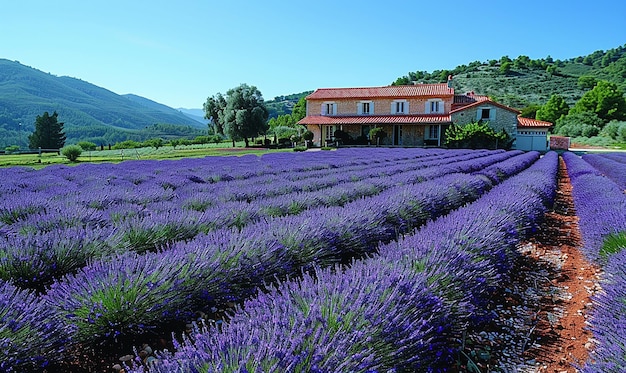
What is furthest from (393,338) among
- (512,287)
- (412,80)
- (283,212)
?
(412,80)

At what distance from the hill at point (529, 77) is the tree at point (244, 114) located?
59.8 meters

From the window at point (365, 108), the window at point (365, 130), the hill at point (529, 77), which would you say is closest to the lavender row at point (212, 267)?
the window at point (365, 130)

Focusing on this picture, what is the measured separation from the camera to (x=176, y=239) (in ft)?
12.5

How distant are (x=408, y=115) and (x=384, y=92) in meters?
3.16

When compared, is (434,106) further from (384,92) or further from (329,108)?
(329,108)

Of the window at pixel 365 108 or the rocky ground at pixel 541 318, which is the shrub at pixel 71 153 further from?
the window at pixel 365 108

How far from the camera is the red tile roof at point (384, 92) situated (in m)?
33.5

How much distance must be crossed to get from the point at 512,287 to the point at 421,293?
6.55ft

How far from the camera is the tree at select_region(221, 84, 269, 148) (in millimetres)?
38469

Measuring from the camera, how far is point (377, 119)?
33500 millimetres

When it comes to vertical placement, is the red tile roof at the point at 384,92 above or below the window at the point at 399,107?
above

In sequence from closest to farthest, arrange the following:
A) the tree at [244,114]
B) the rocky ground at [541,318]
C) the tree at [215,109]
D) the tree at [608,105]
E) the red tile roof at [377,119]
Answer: the rocky ground at [541,318] → the red tile roof at [377,119] → the tree at [244,114] → the tree at [215,109] → the tree at [608,105]

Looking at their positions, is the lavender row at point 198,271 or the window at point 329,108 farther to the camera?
the window at point 329,108

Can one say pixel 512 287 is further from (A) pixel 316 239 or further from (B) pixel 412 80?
(B) pixel 412 80
